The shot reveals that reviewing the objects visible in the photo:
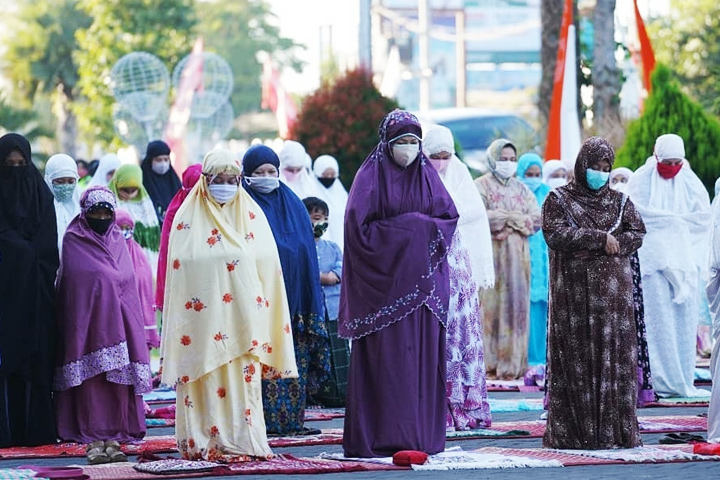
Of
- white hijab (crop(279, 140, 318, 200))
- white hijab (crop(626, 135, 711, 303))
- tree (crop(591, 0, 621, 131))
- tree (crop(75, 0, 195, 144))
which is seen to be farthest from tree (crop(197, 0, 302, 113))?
white hijab (crop(626, 135, 711, 303))

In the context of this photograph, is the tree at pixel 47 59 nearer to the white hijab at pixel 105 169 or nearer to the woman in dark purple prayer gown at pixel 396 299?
the white hijab at pixel 105 169

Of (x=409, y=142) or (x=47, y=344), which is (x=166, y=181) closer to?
(x=47, y=344)

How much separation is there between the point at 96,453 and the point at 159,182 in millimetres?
A: 6906

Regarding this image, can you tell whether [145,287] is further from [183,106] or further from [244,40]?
[244,40]

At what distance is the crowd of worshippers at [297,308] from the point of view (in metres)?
10.2

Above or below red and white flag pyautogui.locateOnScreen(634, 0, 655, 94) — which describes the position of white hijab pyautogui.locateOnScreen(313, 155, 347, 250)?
below

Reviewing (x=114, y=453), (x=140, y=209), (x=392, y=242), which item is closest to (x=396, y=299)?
(x=392, y=242)

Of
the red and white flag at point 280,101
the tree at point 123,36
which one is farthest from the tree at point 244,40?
the tree at point 123,36

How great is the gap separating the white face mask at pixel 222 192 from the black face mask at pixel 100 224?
1.28 metres

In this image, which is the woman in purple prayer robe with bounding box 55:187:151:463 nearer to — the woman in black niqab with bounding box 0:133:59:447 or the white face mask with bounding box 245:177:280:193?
the woman in black niqab with bounding box 0:133:59:447

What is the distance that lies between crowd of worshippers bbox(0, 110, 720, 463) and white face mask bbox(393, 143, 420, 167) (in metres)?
0.01

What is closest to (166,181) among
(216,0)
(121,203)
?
(121,203)

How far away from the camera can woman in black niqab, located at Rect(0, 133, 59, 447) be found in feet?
36.8

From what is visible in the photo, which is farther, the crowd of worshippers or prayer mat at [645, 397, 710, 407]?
prayer mat at [645, 397, 710, 407]
